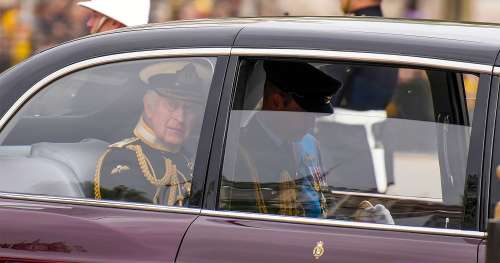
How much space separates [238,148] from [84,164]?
0.52m

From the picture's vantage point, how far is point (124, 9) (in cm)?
595

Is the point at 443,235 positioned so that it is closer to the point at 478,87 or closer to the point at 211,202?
the point at 478,87

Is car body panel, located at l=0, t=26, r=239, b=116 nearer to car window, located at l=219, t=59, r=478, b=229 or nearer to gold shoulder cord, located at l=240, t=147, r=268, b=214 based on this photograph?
car window, located at l=219, t=59, r=478, b=229

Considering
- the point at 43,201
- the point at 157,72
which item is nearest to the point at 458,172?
the point at 157,72

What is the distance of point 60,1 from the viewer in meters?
13.5

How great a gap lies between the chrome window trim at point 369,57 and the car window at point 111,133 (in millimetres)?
183

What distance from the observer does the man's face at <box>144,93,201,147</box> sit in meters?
3.65

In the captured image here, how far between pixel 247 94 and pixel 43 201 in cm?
68

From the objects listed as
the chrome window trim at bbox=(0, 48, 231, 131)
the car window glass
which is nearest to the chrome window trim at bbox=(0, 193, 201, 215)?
the chrome window trim at bbox=(0, 48, 231, 131)

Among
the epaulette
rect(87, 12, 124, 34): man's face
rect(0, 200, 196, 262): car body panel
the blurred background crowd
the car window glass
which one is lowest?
rect(0, 200, 196, 262): car body panel

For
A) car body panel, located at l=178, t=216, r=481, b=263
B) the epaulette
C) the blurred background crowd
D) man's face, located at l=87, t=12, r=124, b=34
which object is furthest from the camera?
the blurred background crowd

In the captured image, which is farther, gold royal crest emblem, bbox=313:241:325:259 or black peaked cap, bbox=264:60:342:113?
black peaked cap, bbox=264:60:342:113

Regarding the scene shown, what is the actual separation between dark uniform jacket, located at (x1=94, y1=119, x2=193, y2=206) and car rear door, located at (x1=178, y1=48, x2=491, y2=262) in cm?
14

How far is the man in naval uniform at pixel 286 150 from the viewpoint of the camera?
353 cm
